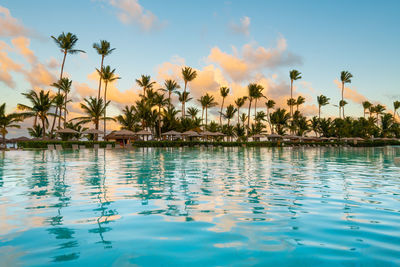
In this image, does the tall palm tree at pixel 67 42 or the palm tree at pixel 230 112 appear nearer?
the tall palm tree at pixel 67 42

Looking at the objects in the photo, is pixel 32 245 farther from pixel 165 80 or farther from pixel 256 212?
pixel 165 80

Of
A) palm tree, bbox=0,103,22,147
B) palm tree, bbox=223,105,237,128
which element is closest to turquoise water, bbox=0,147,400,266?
palm tree, bbox=0,103,22,147

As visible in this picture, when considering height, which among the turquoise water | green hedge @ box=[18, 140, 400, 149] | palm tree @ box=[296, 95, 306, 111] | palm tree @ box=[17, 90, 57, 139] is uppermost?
palm tree @ box=[296, 95, 306, 111]

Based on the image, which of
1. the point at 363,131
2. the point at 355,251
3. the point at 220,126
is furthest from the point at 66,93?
the point at 363,131

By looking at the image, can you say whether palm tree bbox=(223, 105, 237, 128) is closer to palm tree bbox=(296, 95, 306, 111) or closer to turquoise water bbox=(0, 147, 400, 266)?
palm tree bbox=(296, 95, 306, 111)

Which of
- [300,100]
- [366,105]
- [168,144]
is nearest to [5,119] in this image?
[168,144]

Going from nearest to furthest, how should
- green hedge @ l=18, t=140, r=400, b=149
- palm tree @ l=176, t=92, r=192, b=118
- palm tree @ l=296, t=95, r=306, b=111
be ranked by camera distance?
green hedge @ l=18, t=140, r=400, b=149 < palm tree @ l=176, t=92, r=192, b=118 < palm tree @ l=296, t=95, r=306, b=111

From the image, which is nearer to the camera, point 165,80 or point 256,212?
point 256,212

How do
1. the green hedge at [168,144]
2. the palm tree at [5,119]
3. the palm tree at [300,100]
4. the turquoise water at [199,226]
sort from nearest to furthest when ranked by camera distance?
the turquoise water at [199,226], the green hedge at [168,144], the palm tree at [5,119], the palm tree at [300,100]

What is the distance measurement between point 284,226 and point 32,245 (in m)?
3.23

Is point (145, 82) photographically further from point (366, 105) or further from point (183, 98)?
point (366, 105)

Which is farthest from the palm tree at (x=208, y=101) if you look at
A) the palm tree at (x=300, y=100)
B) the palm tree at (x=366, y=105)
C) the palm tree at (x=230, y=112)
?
the palm tree at (x=366, y=105)

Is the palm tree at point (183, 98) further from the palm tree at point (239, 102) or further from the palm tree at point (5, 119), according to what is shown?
the palm tree at point (5, 119)

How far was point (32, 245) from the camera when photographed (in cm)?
347
